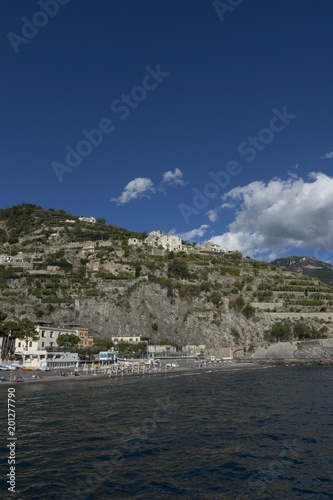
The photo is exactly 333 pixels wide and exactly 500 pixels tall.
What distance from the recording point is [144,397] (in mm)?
43312

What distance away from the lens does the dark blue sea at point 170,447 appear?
59.1ft

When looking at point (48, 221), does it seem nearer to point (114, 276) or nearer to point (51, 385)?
point (114, 276)

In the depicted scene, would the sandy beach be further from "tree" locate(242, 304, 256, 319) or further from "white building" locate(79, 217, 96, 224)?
"white building" locate(79, 217, 96, 224)

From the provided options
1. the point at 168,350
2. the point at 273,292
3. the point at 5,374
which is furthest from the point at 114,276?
the point at 5,374

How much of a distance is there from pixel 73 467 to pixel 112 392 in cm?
2784

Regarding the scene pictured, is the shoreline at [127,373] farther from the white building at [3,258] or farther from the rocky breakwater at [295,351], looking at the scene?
the white building at [3,258]

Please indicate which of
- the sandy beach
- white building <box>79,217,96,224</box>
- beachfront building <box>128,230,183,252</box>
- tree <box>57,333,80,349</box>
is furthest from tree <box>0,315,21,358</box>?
white building <box>79,217,96,224</box>

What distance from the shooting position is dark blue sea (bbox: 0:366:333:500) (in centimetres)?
1800

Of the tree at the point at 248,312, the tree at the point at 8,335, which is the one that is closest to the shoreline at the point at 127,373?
the tree at the point at 8,335

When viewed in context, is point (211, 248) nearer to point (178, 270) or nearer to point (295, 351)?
point (178, 270)

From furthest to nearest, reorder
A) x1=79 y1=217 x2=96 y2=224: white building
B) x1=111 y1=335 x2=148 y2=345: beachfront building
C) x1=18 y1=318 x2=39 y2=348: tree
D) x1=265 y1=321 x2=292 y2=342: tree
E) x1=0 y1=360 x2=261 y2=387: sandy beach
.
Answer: x1=79 y1=217 x2=96 y2=224: white building → x1=265 y1=321 x2=292 y2=342: tree → x1=111 y1=335 x2=148 y2=345: beachfront building → x1=18 y1=318 x2=39 y2=348: tree → x1=0 y1=360 x2=261 y2=387: sandy beach

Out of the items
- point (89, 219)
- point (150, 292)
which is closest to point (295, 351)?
point (150, 292)

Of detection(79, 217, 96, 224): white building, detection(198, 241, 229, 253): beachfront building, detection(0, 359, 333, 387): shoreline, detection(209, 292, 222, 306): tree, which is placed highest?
detection(79, 217, 96, 224): white building

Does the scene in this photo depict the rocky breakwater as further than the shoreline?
Yes
